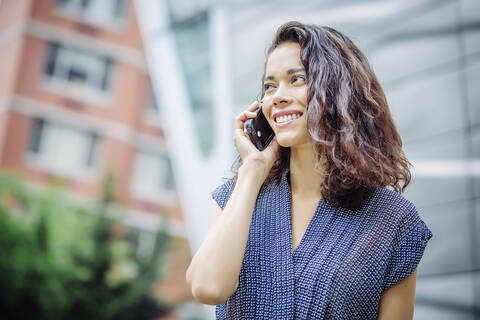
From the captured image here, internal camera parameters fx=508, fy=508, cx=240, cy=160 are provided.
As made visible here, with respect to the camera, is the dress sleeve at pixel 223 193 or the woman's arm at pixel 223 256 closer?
the woman's arm at pixel 223 256

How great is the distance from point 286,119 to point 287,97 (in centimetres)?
7

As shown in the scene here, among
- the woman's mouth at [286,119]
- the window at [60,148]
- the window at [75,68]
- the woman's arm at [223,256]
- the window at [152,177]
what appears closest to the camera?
the woman's arm at [223,256]

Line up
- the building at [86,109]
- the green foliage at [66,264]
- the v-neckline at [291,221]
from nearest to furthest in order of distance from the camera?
the v-neckline at [291,221] → the green foliage at [66,264] → the building at [86,109]

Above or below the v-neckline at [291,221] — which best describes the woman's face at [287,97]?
above

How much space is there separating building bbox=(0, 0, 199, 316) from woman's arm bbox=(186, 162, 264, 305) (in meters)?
13.5

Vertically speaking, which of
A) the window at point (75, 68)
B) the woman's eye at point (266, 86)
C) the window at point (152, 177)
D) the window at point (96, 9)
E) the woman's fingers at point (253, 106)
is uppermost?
the window at point (96, 9)

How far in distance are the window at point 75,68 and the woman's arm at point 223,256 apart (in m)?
16.1

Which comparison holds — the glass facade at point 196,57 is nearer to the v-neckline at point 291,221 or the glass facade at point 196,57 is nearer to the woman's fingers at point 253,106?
the woman's fingers at point 253,106

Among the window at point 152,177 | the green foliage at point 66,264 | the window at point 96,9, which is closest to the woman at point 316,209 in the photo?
the green foliage at point 66,264

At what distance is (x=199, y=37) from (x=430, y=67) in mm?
4150

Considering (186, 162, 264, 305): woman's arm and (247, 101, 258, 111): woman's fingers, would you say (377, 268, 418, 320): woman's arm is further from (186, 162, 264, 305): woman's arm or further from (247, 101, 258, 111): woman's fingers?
(247, 101, 258, 111): woman's fingers

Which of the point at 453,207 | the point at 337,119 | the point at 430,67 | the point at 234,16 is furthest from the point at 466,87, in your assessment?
→ the point at 234,16

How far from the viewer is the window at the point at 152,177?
56.5 feet

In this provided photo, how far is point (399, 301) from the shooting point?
1533mm
